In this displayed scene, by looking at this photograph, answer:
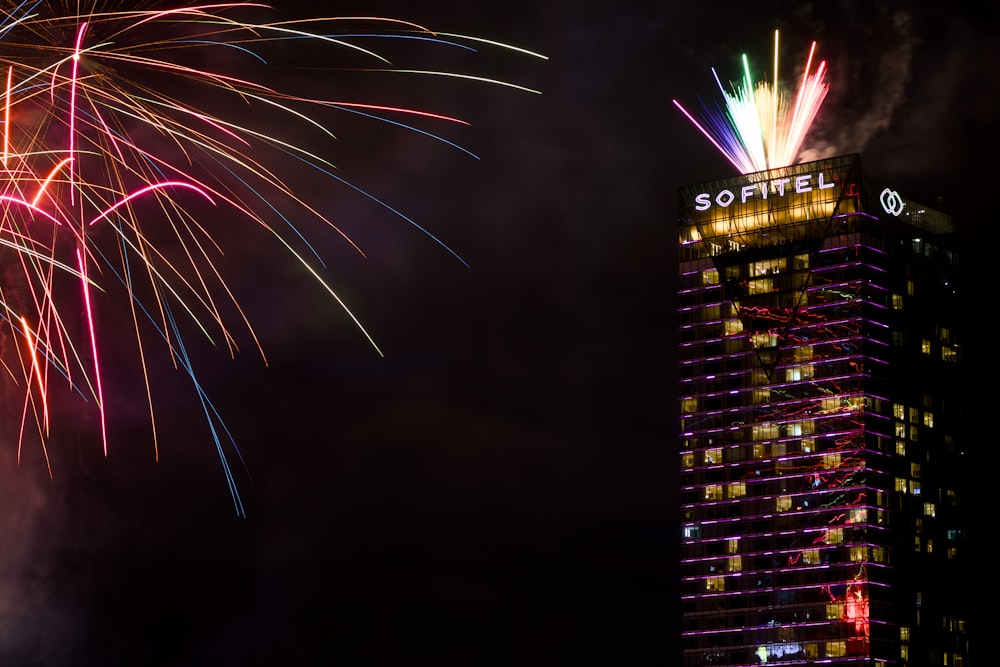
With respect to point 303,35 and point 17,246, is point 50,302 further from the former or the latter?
point 303,35

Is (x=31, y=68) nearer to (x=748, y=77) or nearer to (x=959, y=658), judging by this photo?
(x=748, y=77)

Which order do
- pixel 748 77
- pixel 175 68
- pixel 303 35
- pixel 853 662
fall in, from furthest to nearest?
pixel 853 662, pixel 748 77, pixel 175 68, pixel 303 35

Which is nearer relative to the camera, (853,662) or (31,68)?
(31,68)

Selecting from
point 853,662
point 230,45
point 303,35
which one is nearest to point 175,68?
point 230,45

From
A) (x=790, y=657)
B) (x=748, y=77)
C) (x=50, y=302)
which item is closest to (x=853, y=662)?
(x=790, y=657)

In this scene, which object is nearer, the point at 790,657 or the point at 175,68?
the point at 175,68

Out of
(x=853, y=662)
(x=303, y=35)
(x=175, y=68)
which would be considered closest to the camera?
(x=303, y=35)

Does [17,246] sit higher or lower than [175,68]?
lower

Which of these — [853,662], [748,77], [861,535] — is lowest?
[853,662]

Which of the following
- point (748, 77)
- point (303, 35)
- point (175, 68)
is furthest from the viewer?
point (748, 77)
